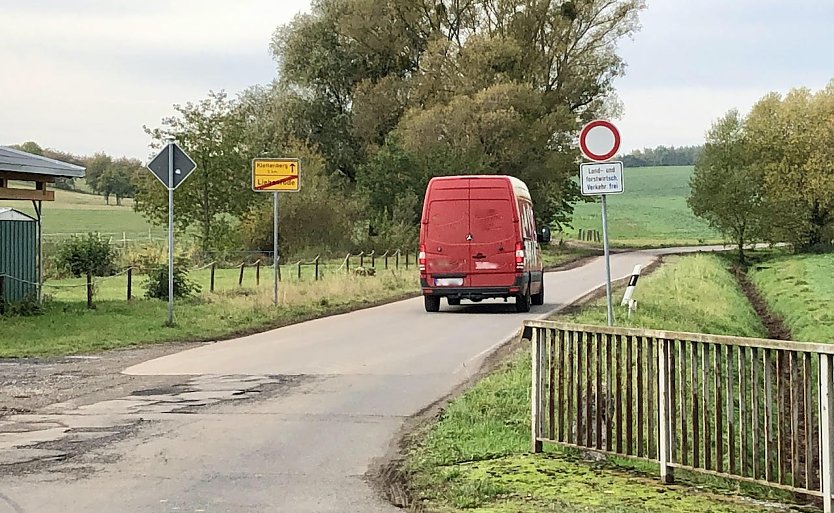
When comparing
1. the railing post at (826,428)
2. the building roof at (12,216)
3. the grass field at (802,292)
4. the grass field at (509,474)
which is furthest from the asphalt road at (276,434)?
the grass field at (802,292)

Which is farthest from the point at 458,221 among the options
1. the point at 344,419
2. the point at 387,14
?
the point at 387,14

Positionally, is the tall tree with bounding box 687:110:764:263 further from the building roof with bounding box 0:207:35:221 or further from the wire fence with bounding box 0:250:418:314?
the building roof with bounding box 0:207:35:221

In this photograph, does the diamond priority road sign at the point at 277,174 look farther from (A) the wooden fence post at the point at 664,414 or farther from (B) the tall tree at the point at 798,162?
(B) the tall tree at the point at 798,162

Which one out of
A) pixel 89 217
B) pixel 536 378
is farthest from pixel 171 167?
pixel 89 217

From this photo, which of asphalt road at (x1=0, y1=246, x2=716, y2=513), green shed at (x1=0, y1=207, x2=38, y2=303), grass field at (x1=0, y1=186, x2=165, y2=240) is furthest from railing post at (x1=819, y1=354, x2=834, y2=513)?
grass field at (x1=0, y1=186, x2=165, y2=240)

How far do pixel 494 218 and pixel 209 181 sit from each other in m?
28.6

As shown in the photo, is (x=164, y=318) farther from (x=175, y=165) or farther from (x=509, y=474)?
(x=509, y=474)

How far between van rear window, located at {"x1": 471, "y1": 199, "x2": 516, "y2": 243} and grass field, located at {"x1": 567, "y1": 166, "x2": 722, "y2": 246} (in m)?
49.0

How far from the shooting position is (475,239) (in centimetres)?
2177

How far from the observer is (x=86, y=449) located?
8633mm

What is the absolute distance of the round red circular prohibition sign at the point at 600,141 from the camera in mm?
12922

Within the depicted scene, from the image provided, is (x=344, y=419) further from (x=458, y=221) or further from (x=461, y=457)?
(x=458, y=221)

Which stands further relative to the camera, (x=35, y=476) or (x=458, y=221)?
(x=458, y=221)

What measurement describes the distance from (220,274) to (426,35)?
23.1m
